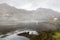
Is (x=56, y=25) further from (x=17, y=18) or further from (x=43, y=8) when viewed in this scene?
(x=17, y=18)

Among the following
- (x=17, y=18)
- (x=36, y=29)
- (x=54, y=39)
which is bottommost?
(x=54, y=39)

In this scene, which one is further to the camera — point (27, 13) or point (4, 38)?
point (27, 13)

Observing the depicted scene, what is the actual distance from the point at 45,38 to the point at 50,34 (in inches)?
4.9

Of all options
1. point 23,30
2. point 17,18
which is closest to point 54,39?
point 23,30

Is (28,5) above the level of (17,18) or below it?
above

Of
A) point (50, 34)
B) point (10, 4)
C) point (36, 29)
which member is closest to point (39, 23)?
point (36, 29)

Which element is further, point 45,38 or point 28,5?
point 28,5

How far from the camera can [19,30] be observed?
2234mm

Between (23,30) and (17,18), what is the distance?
23 cm

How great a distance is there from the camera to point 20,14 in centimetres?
226

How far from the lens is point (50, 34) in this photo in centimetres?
222

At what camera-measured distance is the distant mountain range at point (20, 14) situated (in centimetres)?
220

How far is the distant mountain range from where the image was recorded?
2.20m

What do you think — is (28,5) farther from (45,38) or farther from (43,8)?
(45,38)
